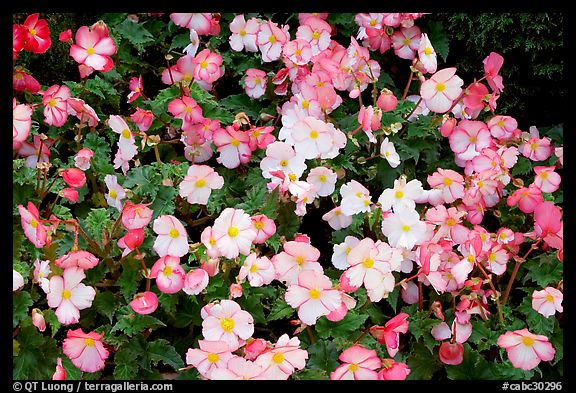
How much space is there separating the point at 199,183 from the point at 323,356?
21.4 inches

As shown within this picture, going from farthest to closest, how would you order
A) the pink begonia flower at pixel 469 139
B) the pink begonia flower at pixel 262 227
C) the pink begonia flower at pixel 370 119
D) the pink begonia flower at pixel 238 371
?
the pink begonia flower at pixel 469 139 → the pink begonia flower at pixel 370 119 → the pink begonia flower at pixel 262 227 → the pink begonia flower at pixel 238 371

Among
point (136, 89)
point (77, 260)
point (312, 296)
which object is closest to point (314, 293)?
point (312, 296)

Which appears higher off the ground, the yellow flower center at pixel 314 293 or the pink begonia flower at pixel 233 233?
the pink begonia flower at pixel 233 233

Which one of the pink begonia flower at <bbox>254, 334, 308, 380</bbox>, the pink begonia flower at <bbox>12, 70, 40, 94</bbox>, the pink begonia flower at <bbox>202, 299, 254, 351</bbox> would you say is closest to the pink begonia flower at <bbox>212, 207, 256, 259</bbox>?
the pink begonia flower at <bbox>202, 299, 254, 351</bbox>

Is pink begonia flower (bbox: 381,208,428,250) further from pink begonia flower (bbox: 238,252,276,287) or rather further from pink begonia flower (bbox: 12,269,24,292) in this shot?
pink begonia flower (bbox: 12,269,24,292)

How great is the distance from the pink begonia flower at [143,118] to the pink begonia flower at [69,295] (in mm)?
581

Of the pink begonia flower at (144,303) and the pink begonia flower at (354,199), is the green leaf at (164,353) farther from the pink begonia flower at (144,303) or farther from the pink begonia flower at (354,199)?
the pink begonia flower at (354,199)

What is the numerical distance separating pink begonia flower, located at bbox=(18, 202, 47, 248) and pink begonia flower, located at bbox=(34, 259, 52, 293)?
0.17ft

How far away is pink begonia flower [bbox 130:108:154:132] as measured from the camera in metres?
2.06

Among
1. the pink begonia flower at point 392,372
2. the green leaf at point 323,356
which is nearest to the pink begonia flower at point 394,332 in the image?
the pink begonia flower at point 392,372

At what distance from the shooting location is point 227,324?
1.59 metres

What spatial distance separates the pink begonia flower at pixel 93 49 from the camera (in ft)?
6.75

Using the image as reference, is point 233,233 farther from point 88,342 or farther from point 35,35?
point 35,35

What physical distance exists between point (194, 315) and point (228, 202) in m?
0.34
